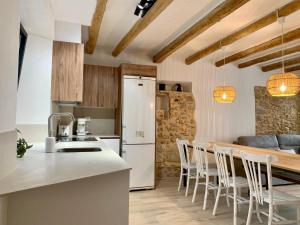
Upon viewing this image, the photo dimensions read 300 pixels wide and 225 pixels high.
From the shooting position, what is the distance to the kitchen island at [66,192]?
3.70 ft

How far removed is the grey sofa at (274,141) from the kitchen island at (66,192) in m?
4.62

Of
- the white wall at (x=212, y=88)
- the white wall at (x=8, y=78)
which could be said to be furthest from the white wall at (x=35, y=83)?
the white wall at (x=212, y=88)

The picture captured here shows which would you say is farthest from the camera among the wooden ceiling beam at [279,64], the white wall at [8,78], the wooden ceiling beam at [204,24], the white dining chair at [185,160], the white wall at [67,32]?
the wooden ceiling beam at [279,64]

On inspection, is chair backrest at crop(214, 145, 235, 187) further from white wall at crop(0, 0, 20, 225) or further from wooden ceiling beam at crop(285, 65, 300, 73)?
wooden ceiling beam at crop(285, 65, 300, 73)

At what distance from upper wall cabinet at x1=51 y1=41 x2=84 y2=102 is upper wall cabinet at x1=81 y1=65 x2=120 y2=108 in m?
1.31

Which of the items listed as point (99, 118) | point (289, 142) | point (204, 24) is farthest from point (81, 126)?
point (289, 142)

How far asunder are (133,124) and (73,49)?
1.76 meters

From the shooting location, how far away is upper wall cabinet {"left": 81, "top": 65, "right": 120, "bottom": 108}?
459cm

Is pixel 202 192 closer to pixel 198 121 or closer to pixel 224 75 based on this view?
pixel 198 121

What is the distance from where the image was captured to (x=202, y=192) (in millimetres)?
4258

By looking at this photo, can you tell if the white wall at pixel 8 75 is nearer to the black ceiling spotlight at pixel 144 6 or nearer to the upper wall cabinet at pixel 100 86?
the black ceiling spotlight at pixel 144 6

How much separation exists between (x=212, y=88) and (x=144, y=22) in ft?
9.93

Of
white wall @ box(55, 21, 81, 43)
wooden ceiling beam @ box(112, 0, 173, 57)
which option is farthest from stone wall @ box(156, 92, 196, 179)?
white wall @ box(55, 21, 81, 43)

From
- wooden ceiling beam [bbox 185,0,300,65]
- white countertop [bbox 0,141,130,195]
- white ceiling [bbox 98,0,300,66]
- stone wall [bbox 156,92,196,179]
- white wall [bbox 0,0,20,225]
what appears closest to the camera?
white countertop [bbox 0,141,130,195]
